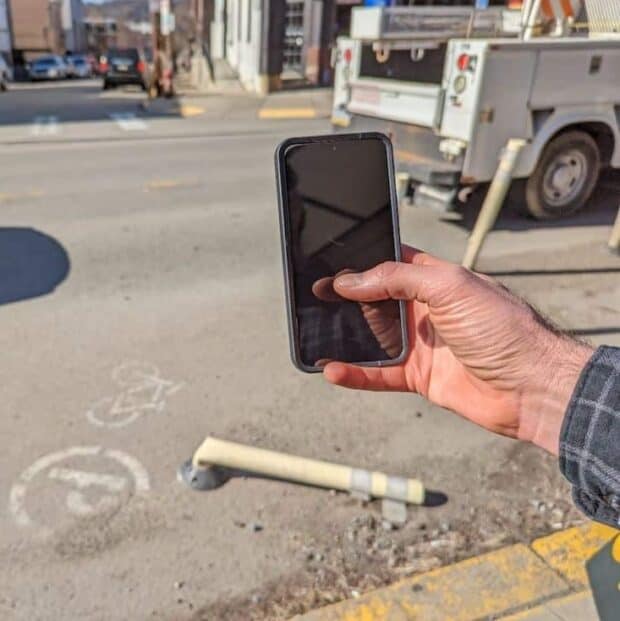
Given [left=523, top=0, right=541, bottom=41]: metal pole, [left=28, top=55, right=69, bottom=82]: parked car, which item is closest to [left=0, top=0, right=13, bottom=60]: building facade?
[left=28, top=55, right=69, bottom=82]: parked car

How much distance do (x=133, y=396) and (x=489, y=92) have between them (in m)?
4.38

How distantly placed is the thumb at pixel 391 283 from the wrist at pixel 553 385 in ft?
1.16

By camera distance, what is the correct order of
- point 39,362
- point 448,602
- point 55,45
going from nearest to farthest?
point 448,602
point 39,362
point 55,45

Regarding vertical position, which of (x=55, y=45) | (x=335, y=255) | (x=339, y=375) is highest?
(x=335, y=255)

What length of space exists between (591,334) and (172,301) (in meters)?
3.17

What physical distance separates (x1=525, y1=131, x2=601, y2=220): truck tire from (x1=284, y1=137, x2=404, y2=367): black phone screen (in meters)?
5.84

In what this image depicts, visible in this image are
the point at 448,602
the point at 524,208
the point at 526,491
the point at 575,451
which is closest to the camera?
the point at 575,451

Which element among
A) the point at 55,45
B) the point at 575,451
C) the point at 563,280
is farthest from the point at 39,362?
the point at 55,45

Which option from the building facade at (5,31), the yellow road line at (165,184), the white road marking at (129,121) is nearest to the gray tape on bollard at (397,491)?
the yellow road line at (165,184)

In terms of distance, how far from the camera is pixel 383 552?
293 cm

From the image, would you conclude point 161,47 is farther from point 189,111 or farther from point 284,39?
point 189,111

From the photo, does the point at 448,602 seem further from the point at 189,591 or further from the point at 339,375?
the point at 339,375

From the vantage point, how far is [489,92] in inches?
248

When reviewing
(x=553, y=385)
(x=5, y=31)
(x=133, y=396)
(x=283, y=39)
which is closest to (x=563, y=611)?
(x=553, y=385)
